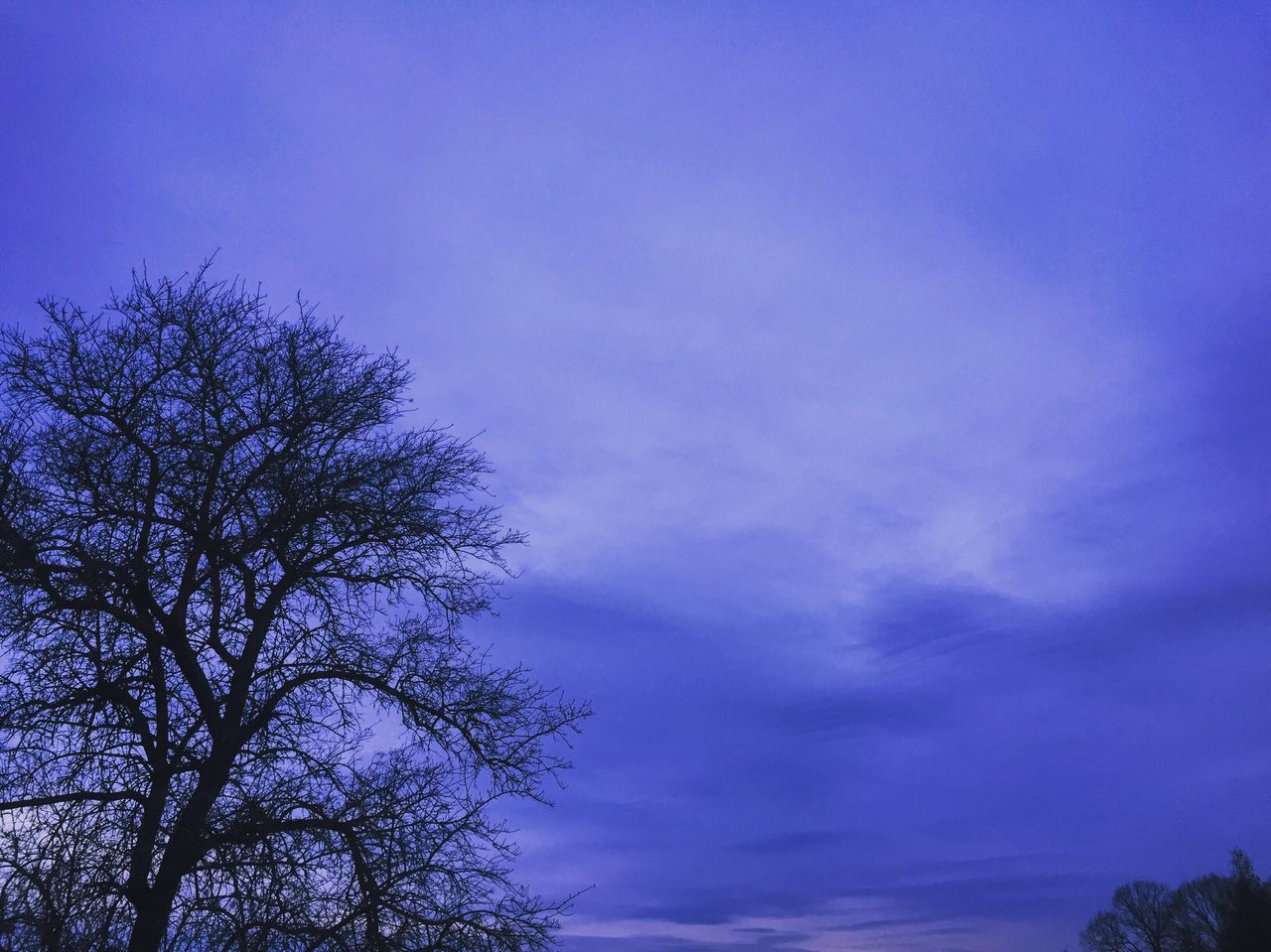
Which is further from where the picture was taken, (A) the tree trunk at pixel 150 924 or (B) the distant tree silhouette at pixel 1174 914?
(B) the distant tree silhouette at pixel 1174 914

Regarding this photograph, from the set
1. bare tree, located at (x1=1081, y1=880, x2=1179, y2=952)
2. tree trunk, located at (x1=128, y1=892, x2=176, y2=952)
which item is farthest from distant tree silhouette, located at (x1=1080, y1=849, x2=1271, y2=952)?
tree trunk, located at (x1=128, y1=892, x2=176, y2=952)

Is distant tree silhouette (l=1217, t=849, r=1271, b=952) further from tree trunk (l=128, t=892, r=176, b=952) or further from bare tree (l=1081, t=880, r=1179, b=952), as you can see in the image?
tree trunk (l=128, t=892, r=176, b=952)

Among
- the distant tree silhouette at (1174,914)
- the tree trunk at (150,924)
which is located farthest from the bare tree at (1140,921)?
the tree trunk at (150,924)

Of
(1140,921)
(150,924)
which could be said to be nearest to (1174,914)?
(1140,921)

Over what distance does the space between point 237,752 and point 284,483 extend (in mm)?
2730

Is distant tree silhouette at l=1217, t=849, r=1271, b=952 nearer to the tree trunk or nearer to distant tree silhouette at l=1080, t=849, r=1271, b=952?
distant tree silhouette at l=1080, t=849, r=1271, b=952

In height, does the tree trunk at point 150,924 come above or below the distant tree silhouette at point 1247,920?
below

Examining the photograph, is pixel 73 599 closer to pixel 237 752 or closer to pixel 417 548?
pixel 237 752

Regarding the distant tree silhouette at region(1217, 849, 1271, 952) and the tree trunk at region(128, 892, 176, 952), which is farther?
the distant tree silhouette at region(1217, 849, 1271, 952)

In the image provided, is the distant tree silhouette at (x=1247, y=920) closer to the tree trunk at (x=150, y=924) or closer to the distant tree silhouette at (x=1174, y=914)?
the distant tree silhouette at (x=1174, y=914)

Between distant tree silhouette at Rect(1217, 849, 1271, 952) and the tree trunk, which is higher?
distant tree silhouette at Rect(1217, 849, 1271, 952)

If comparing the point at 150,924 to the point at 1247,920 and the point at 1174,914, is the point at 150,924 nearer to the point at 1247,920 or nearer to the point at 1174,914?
the point at 1247,920

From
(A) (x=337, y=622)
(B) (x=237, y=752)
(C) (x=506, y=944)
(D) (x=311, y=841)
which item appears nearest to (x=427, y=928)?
(C) (x=506, y=944)

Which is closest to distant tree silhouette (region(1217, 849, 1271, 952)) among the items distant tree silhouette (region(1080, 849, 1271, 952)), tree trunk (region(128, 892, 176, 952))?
distant tree silhouette (region(1080, 849, 1271, 952))
